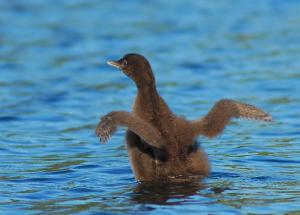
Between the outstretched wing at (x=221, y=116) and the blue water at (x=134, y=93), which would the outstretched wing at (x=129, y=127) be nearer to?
the blue water at (x=134, y=93)

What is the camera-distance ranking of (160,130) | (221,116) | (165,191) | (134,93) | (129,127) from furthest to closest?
(134,93) → (221,116) → (160,130) → (165,191) → (129,127)

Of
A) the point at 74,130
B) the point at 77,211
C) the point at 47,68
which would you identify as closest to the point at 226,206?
the point at 77,211

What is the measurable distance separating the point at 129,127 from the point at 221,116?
1443 millimetres

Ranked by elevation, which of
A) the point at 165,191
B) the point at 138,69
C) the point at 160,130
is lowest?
the point at 165,191

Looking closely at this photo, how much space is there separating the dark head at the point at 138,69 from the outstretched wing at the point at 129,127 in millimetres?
891

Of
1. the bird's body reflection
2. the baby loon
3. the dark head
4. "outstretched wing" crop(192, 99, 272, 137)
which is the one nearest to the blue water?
the bird's body reflection

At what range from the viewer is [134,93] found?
1830 cm

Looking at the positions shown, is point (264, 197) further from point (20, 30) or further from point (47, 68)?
point (20, 30)

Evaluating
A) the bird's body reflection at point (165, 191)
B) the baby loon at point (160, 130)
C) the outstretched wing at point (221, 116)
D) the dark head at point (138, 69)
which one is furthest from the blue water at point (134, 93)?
the dark head at point (138, 69)

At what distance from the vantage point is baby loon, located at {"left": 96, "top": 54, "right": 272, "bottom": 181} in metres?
10.6

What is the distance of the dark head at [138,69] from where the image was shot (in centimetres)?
1152

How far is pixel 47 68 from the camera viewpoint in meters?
20.7

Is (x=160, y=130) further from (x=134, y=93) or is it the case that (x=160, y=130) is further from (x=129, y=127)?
(x=134, y=93)

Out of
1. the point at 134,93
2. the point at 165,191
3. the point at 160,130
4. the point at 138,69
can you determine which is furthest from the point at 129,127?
the point at 134,93
